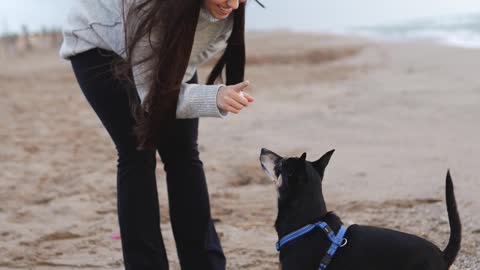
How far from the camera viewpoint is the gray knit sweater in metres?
2.37

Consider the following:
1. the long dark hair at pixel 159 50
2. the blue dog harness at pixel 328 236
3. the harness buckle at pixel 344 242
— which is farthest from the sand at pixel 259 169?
the long dark hair at pixel 159 50

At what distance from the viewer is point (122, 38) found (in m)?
2.46

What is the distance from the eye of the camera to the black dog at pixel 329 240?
2381mm

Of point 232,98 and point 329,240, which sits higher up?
point 232,98

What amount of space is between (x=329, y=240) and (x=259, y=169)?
8.46 ft

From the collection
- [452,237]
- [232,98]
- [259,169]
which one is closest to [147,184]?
[232,98]

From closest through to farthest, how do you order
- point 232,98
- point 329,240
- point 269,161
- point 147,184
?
point 232,98, point 329,240, point 147,184, point 269,161

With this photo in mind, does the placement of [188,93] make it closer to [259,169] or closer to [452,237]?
[452,237]

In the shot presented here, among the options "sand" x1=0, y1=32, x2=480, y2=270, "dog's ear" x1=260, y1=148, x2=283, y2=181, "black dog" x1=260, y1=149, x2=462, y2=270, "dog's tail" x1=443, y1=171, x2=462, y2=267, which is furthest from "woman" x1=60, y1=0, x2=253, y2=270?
"dog's tail" x1=443, y1=171, x2=462, y2=267

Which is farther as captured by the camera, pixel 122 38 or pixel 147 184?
pixel 147 184

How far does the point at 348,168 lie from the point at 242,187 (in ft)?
2.99

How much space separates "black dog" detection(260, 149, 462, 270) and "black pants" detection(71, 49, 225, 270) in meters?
0.38

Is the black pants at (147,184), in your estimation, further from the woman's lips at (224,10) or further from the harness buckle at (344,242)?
the harness buckle at (344,242)

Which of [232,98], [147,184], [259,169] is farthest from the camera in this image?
[259,169]
